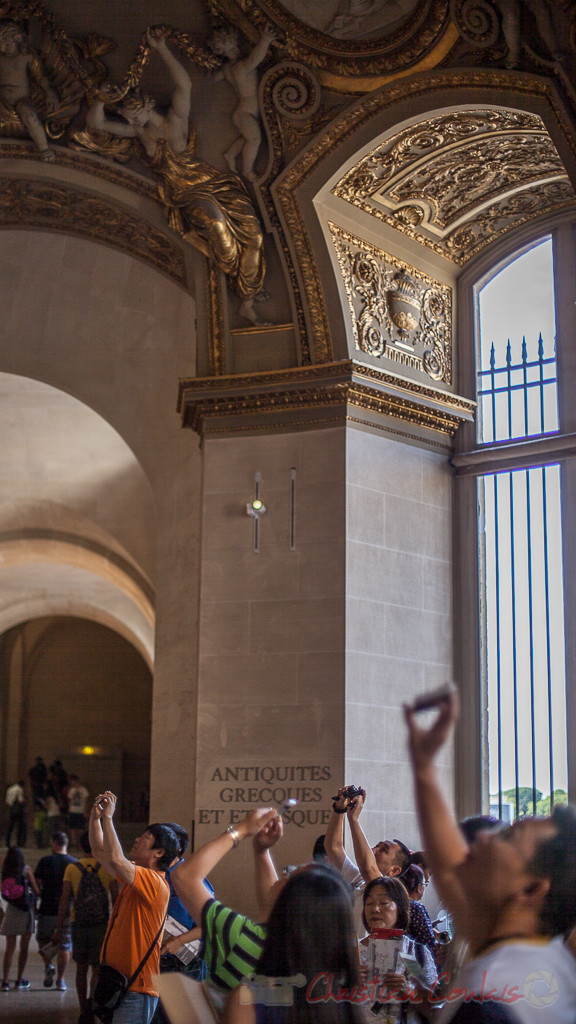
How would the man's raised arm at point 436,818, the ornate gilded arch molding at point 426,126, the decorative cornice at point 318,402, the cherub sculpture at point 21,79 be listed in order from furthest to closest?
the decorative cornice at point 318,402 < the cherub sculpture at point 21,79 < the ornate gilded arch molding at point 426,126 < the man's raised arm at point 436,818

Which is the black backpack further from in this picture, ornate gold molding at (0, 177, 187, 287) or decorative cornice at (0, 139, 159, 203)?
decorative cornice at (0, 139, 159, 203)

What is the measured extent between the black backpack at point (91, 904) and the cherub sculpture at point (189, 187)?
635cm

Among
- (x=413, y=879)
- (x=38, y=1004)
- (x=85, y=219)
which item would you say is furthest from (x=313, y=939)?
(x=85, y=219)

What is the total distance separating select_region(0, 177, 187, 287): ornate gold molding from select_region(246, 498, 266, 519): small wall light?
3557mm

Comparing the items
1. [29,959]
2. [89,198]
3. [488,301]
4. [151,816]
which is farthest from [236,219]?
[29,959]

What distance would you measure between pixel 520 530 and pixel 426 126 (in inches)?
179

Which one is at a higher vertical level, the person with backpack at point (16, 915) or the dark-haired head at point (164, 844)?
the dark-haired head at point (164, 844)

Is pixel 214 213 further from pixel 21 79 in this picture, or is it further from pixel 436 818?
pixel 436 818

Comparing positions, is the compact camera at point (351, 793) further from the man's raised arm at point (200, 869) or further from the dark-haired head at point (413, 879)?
the man's raised arm at point (200, 869)

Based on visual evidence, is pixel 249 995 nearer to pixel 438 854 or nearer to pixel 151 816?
pixel 438 854

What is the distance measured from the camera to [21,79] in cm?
1293

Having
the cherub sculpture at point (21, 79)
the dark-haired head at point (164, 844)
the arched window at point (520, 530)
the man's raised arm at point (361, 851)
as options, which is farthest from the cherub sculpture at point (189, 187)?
the man's raised arm at point (361, 851)

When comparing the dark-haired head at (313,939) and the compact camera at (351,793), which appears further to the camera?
the compact camera at (351,793)

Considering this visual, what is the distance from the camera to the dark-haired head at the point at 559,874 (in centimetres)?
252
